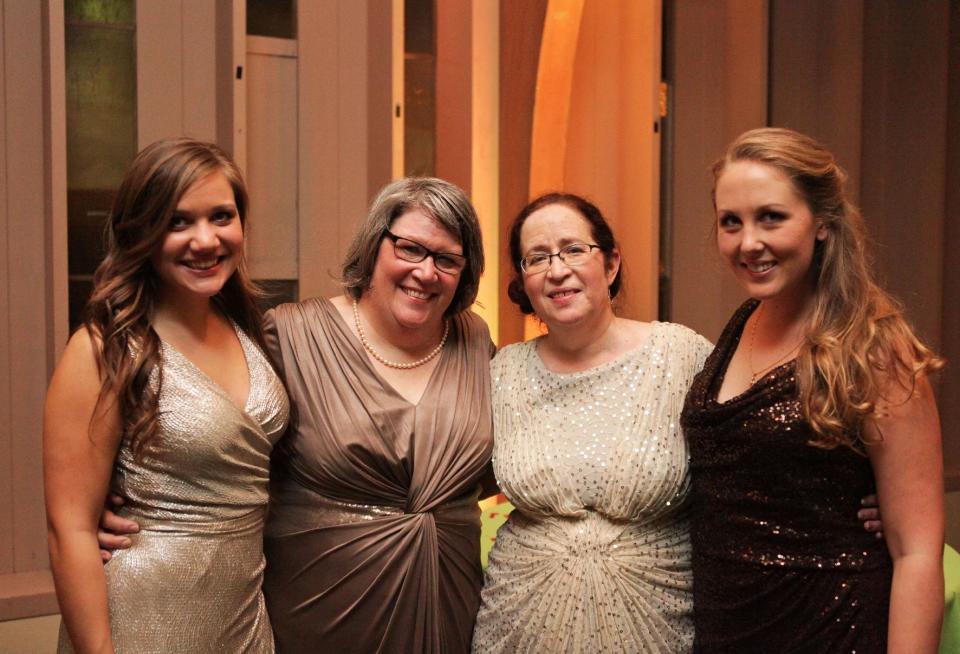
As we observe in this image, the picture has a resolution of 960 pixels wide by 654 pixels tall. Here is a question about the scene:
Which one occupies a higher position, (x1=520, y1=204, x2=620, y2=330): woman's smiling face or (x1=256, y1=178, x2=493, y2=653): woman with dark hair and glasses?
(x1=520, y1=204, x2=620, y2=330): woman's smiling face

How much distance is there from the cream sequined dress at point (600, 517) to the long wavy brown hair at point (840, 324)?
376mm

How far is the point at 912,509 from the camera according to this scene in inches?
65.9

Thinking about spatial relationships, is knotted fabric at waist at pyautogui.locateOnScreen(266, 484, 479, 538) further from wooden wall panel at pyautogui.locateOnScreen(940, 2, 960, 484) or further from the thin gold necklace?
wooden wall panel at pyautogui.locateOnScreen(940, 2, 960, 484)

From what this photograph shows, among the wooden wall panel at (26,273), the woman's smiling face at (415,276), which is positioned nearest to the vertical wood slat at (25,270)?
the wooden wall panel at (26,273)

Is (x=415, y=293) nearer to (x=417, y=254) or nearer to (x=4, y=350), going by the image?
(x=417, y=254)

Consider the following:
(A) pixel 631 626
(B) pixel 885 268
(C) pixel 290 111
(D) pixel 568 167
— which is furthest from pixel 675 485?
(B) pixel 885 268

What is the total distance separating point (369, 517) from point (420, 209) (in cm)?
65

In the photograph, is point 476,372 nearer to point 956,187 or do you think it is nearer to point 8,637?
point 8,637

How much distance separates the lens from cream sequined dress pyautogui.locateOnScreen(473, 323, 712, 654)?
1.97m

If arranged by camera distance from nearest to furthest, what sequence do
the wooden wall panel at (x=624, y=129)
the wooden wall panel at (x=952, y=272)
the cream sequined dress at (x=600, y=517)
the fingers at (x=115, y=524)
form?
the fingers at (x=115, y=524) → the cream sequined dress at (x=600, y=517) → the wooden wall panel at (x=624, y=129) → the wooden wall panel at (x=952, y=272)

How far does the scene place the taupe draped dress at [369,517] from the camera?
2.10m

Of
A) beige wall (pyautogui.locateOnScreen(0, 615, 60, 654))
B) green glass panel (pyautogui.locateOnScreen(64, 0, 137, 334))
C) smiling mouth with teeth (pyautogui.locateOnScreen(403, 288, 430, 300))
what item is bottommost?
beige wall (pyautogui.locateOnScreen(0, 615, 60, 654))

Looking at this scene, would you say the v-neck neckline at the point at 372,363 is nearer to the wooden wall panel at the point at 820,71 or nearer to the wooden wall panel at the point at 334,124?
the wooden wall panel at the point at 334,124

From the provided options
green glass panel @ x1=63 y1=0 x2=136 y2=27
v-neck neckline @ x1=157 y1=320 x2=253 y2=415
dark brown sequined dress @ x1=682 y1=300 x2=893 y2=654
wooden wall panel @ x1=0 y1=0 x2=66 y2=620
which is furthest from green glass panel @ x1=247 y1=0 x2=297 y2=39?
dark brown sequined dress @ x1=682 y1=300 x2=893 y2=654
